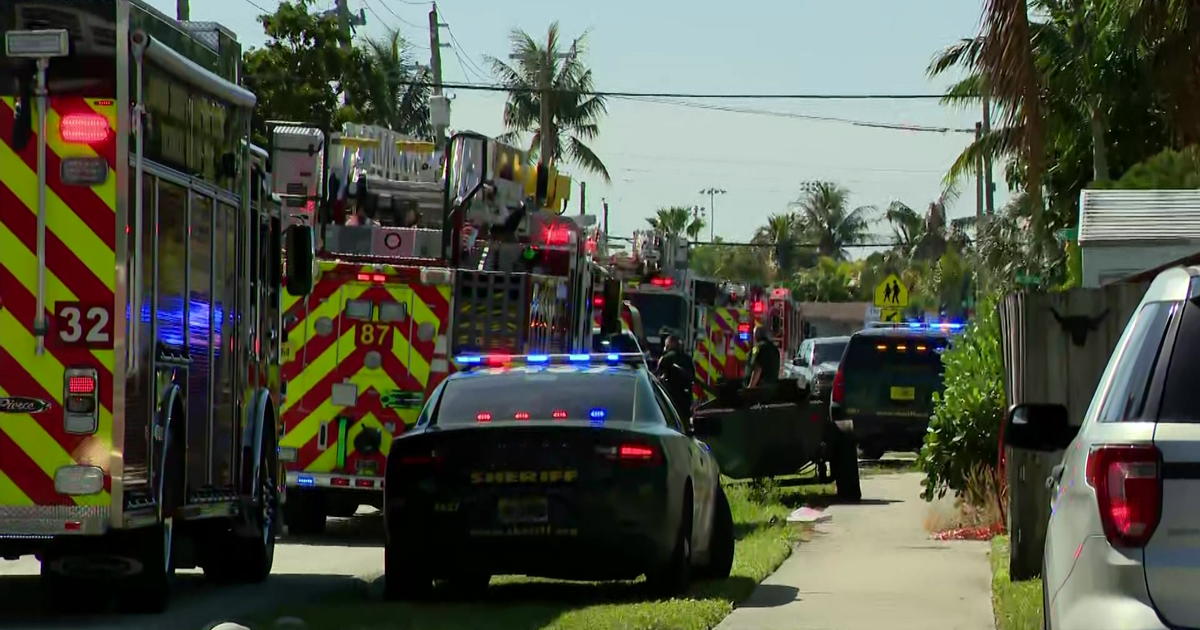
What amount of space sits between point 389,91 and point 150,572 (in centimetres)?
3763

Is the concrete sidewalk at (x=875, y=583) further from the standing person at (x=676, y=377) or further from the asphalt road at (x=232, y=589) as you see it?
the standing person at (x=676, y=377)

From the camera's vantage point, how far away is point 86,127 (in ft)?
38.4

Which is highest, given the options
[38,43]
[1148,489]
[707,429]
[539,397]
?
[38,43]

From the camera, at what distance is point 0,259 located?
38.8ft

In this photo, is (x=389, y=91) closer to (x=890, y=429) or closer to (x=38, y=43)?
(x=890, y=429)

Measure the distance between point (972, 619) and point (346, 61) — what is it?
31.5 metres

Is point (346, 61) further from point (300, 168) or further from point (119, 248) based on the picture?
point (119, 248)

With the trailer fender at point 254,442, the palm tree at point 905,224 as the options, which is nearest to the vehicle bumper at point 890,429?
the trailer fender at point 254,442

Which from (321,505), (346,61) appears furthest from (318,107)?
(321,505)

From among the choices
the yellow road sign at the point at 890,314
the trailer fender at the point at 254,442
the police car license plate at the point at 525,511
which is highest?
the yellow road sign at the point at 890,314

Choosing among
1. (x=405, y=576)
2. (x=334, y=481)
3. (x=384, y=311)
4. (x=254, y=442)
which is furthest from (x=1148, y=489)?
(x=384, y=311)

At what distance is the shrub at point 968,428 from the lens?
18.1 meters

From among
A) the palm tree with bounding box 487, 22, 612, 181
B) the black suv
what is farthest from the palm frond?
the black suv

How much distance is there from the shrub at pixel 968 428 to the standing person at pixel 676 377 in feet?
14.0
